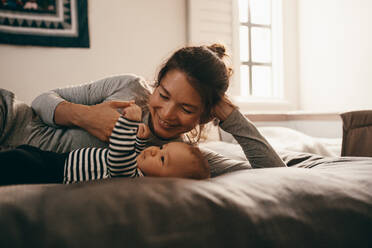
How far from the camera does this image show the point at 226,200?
18.2 inches

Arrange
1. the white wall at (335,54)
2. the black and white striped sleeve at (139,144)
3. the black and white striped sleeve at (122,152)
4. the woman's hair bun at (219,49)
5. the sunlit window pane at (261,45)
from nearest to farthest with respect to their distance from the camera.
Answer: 1. the black and white striped sleeve at (122,152)
2. the black and white striped sleeve at (139,144)
3. the woman's hair bun at (219,49)
4. the white wall at (335,54)
5. the sunlit window pane at (261,45)

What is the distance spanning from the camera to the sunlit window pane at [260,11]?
2961 mm

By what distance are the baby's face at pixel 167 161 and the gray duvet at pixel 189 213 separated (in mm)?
271

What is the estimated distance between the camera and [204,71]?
95cm

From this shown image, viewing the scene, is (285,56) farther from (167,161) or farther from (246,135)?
(167,161)

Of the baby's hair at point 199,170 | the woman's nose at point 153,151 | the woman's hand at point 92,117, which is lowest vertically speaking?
the baby's hair at point 199,170

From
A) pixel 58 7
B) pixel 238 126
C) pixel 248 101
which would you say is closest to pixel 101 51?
pixel 58 7

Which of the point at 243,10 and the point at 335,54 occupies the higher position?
the point at 243,10

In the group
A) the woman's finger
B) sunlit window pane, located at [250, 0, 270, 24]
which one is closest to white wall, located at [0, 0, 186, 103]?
sunlit window pane, located at [250, 0, 270, 24]

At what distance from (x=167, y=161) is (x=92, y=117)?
407 mm

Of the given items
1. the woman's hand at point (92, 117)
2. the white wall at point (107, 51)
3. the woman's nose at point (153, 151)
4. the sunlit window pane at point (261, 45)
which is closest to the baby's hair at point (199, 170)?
the woman's nose at point (153, 151)

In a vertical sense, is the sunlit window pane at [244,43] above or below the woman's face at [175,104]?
above

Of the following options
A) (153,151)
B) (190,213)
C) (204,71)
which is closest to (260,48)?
(204,71)

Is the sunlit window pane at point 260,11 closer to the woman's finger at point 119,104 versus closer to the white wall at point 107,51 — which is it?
the white wall at point 107,51
